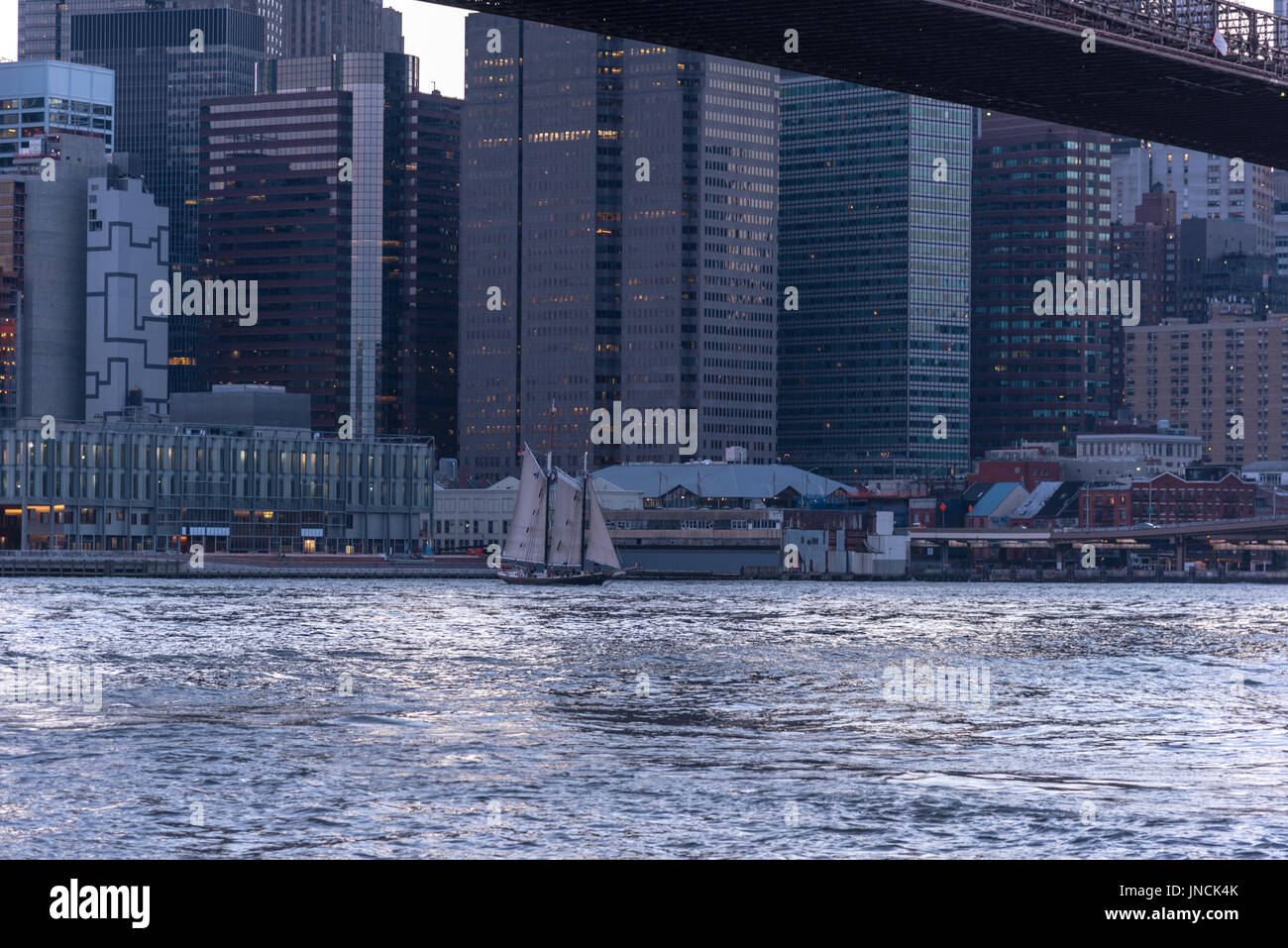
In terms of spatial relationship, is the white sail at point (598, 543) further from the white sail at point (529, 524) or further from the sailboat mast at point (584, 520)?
the white sail at point (529, 524)

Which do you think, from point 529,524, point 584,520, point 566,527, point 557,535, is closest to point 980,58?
point 529,524

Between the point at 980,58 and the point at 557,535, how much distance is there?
8538 centimetres

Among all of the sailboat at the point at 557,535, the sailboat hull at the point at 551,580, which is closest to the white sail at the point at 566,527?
the sailboat at the point at 557,535

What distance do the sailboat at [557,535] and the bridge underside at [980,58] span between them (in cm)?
6685

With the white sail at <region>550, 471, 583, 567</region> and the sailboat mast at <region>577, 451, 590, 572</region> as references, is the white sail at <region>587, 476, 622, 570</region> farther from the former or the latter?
the white sail at <region>550, 471, 583, 567</region>

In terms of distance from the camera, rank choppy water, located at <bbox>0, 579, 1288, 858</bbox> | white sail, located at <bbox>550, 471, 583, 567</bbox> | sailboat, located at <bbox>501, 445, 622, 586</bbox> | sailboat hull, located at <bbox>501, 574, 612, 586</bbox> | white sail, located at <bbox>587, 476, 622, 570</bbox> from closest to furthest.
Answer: choppy water, located at <bbox>0, 579, 1288, 858</bbox> < sailboat, located at <bbox>501, 445, 622, 586</bbox> < white sail, located at <bbox>587, 476, 622, 570</bbox> < sailboat hull, located at <bbox>501, 574, 612, 586</bbox> < white sail, located at <bbox>550, 471, 583, 567</bbox>

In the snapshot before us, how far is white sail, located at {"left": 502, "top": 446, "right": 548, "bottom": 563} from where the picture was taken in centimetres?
13050

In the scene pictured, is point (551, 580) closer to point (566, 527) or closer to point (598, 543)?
point (566, 527)

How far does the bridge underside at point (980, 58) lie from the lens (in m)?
51.6

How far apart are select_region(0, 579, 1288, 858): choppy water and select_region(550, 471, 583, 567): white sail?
67564mm

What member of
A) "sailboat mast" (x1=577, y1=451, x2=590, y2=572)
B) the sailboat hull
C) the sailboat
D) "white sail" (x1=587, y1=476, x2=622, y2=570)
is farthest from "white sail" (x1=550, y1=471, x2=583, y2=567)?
"white sail" (x1=587, y1=476, x2=622, y2=570)
